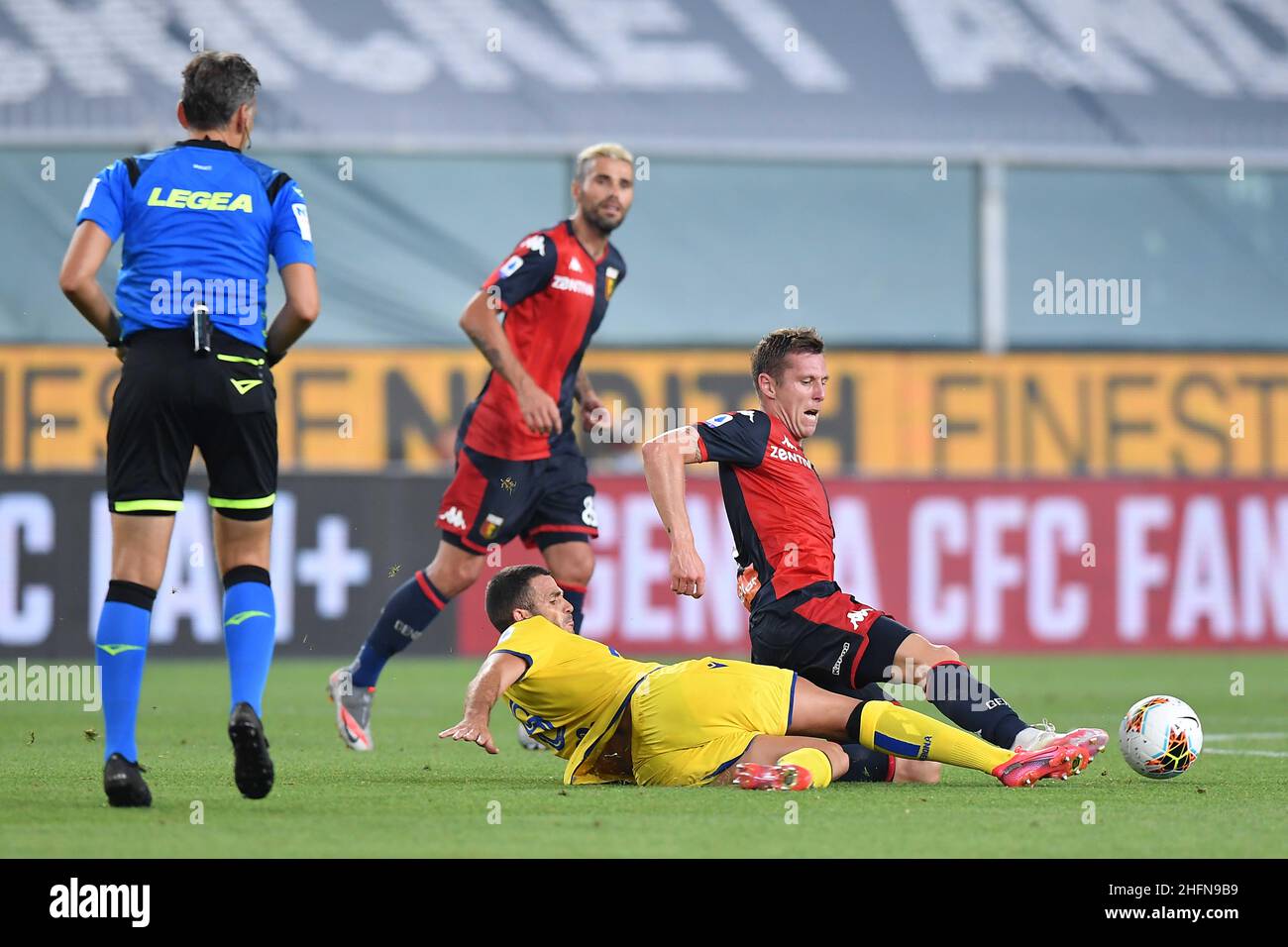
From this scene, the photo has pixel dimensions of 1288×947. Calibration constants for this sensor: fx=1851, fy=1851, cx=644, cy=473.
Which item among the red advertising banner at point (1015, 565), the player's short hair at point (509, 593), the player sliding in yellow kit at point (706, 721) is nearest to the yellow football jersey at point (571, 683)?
the player sliding in yellow kit at point (706, 721)

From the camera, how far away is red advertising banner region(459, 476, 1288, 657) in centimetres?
1251

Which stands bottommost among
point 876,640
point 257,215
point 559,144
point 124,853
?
point 124,853

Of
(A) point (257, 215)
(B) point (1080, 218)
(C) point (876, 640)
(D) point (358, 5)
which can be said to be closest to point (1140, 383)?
(B) point (1080, 218)

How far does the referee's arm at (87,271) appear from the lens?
193 inches

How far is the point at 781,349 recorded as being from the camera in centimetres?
605

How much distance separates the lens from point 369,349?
1427 cm

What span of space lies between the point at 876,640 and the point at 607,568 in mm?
6827

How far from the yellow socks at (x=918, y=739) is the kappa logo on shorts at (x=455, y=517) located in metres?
2.35

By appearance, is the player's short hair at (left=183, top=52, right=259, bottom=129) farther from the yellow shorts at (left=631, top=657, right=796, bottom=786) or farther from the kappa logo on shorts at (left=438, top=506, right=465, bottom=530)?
the kappa logo on shorts at (left=438, top=506, right=465, bottom=530)

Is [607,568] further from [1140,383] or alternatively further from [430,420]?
[1140,383]

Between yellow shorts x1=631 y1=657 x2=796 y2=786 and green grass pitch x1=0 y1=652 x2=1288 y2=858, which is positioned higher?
yellow shorts x1=631 y1=657 x2=796 y2=786

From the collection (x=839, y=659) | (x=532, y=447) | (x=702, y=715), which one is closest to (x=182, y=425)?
(x=702, y=715)

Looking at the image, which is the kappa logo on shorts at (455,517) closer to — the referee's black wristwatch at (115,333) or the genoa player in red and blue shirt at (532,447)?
the genoa player in red and blue shirt at (532,447)

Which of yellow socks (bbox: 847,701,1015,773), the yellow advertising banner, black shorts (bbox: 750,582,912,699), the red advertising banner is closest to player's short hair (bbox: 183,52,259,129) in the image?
black shorts (bbox: 750,582,912,699)
